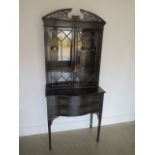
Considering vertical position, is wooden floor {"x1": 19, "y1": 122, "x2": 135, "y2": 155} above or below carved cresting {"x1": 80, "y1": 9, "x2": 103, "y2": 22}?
below

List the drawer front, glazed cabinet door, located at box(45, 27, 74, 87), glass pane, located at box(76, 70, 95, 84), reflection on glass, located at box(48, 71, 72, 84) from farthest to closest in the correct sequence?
glass pane, located at box(76, 70, 95, 84) → reflection on glass, located at box(48, 71, 72, 84) → glazed cabinet door, located at box(45, 27, 74, 87) → the drawer front

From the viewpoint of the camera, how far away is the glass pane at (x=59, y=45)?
2689mm

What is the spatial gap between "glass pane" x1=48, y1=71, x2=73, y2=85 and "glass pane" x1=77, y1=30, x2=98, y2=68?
239mm

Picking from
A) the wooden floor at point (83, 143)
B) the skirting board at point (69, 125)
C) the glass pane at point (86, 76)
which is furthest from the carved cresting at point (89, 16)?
the wooden floor at point (83, 143)

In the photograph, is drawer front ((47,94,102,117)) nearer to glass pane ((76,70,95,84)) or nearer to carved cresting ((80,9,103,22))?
glass pane ((76,70,95,84))

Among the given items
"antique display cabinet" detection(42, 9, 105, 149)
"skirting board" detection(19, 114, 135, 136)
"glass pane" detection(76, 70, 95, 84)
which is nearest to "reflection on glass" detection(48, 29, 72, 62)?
"antique display cabinet" detection(42, 9, 105, 149)

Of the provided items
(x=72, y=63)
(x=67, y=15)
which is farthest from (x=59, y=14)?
(x=72, y=63)

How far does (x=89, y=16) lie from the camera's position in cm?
275

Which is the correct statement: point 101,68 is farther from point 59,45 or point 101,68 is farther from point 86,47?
point 59,45

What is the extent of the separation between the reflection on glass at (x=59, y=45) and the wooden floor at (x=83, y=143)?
1.23 metres

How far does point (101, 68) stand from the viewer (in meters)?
3.17

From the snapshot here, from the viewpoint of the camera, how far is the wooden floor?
2654 millimetres

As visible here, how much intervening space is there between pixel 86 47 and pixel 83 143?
1.44 m
